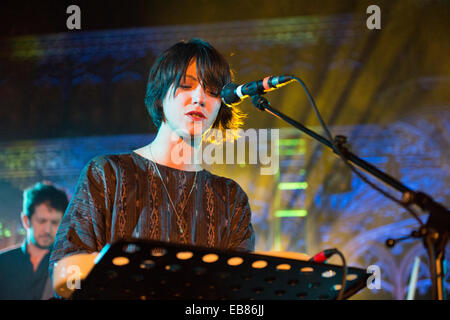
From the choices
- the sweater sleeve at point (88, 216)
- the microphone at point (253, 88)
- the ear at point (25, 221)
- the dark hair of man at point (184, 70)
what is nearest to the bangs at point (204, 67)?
the dark hair of man at point (184, 70)

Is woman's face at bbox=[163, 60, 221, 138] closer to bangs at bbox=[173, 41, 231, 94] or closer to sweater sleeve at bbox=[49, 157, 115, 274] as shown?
bangs at bbox=[173, 41, 231, 94]

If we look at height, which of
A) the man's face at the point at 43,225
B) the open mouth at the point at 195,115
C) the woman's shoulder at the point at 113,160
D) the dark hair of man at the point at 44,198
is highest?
the open mouth at the point at 195,115

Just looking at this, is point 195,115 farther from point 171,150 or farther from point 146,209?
point 146,209

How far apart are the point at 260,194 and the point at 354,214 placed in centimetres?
→ 81

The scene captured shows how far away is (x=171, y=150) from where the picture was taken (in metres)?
1.83

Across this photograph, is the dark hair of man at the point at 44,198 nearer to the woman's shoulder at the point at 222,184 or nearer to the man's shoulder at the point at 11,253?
the man's shoulder at the point at 11,253

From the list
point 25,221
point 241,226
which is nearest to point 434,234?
point 241,226

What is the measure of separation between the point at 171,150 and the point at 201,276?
2.79 feet

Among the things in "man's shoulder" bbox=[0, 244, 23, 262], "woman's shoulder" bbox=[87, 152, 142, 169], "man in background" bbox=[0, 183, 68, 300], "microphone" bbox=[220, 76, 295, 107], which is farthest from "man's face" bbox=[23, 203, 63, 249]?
"microphone" bbox=[220, 76, 295, 107]

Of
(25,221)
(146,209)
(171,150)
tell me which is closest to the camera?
(146,209)

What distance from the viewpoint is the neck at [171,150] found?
5.98 ft

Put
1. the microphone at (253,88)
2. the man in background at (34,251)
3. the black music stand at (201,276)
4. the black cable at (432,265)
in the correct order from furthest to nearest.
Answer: the man in background at (34,251), the microphone at (253,88), the black cable at (432,265), the black music stand at (201,276)
